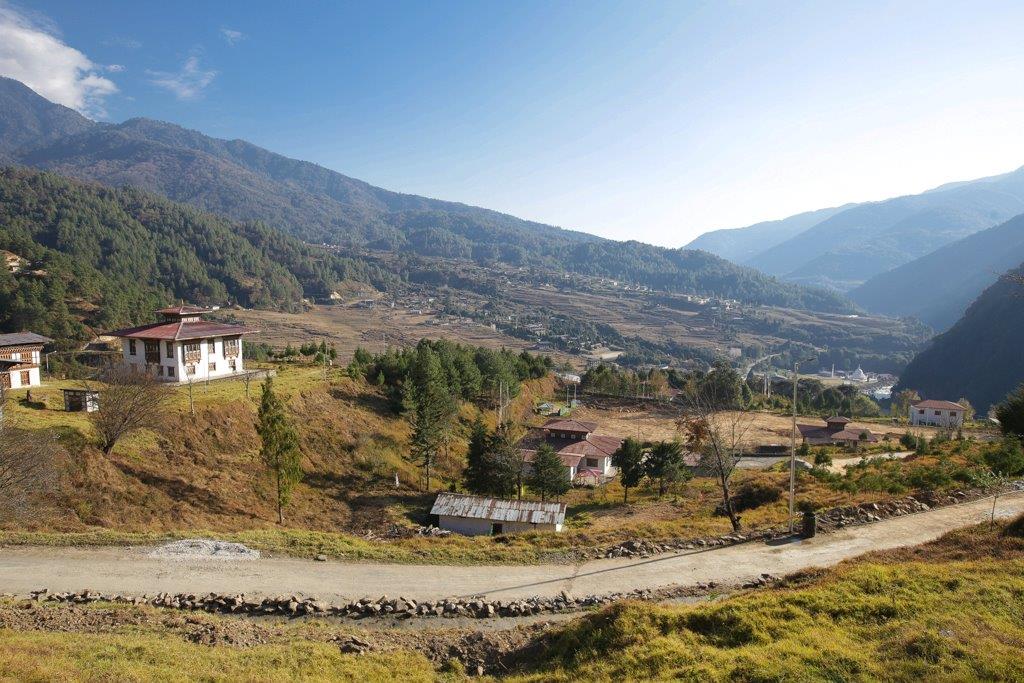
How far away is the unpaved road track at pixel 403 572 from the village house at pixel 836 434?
39.1 m

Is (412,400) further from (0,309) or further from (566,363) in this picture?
(566,363)

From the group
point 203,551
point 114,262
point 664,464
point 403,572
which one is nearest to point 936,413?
point 664,464

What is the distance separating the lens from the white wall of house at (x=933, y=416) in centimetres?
6625

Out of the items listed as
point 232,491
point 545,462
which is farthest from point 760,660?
point 232,491

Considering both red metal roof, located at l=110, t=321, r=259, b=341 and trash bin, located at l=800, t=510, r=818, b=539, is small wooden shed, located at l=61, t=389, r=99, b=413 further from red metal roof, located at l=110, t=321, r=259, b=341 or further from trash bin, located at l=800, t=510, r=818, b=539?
trash bin, located at l=800, t=510, r=818, b=539

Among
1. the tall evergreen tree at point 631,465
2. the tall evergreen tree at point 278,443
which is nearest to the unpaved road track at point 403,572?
the tall evergreen tree at point 278,443

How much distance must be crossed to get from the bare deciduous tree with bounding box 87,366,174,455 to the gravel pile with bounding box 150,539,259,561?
10.8m

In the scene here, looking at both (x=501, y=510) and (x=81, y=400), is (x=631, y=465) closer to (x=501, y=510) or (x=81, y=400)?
(x=501, y=510)

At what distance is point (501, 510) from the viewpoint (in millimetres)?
26391

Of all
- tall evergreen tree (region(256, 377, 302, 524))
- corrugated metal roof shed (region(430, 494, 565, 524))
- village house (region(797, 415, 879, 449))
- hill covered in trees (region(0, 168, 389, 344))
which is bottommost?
village house (region(797, 415, 879, 449))

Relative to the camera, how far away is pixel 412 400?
4528 centimetres

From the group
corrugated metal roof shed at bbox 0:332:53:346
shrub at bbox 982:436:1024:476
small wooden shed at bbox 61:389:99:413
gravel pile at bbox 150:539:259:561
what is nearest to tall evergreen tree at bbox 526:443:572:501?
gravel pile at bbox 150:539:259:561

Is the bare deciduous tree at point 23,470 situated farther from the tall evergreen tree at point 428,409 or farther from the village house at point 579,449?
the village house at point 579,449

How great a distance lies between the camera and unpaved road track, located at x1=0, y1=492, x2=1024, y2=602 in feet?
49.0
